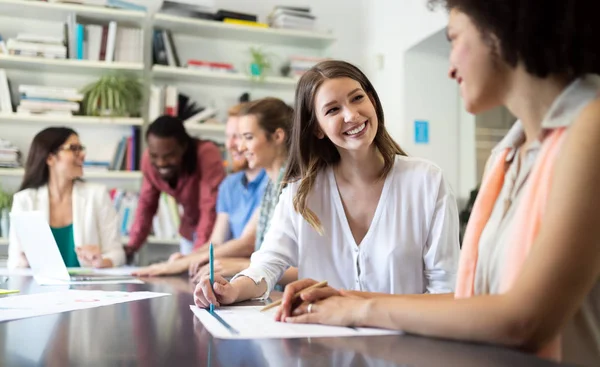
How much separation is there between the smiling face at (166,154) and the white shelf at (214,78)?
1.19 metres

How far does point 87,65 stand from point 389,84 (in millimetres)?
2112

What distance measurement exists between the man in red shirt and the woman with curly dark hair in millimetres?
2187

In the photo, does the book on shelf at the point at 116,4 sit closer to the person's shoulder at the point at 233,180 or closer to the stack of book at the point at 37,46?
the stack of book at the point at 37,46

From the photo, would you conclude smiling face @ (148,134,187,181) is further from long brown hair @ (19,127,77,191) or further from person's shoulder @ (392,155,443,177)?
person's shoulder @ (392,155,443,177)

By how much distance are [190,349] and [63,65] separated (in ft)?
11.6

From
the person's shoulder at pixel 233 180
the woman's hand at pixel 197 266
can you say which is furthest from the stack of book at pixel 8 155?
the woman's hand at pixel 197 266

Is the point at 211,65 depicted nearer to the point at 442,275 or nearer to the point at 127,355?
the point at 442,275

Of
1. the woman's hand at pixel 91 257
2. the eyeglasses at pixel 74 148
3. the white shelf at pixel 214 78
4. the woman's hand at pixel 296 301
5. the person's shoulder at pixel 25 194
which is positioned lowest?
the woman's hand at pixel 91 257

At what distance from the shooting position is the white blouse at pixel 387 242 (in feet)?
4.81

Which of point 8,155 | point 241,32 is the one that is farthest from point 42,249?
point 241,32

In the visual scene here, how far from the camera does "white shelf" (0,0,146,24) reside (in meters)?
3.76

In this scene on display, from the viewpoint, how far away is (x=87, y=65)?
3.86m

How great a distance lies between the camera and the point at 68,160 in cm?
286

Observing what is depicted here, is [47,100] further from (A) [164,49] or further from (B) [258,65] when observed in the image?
(B) [258,65]
